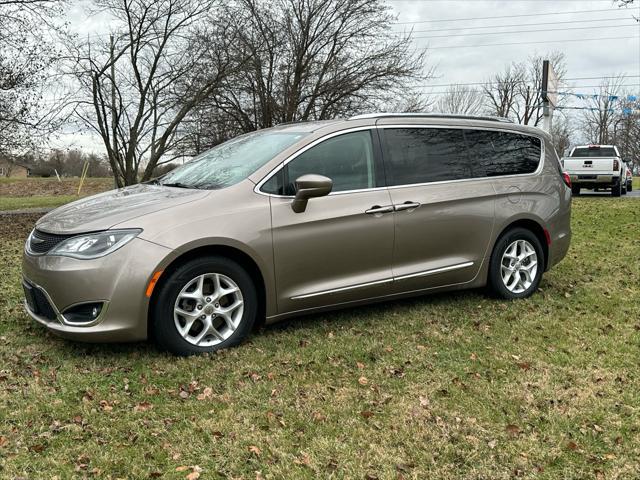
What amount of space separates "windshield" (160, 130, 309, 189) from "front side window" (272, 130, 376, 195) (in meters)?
0.18

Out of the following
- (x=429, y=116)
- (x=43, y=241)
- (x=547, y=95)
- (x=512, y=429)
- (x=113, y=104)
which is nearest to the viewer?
(x=512, y=429)

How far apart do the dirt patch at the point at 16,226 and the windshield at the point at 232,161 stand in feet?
21.2

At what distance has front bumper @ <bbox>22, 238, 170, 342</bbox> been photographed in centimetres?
363

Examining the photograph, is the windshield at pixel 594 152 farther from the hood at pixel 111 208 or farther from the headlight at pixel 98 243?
the headlight at pixel 98 243

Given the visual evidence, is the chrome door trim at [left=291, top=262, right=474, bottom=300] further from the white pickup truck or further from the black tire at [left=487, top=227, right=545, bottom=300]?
the white pickup truck

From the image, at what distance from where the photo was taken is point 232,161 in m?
4.66

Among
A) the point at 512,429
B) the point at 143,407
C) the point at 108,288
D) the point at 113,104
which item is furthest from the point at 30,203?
the point at 512,429

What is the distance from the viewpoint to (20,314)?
4996mm

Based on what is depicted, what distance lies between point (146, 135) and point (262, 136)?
11.9 metres

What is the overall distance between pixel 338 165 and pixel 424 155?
2.94 feet

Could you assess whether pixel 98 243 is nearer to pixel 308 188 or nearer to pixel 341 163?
pixel 308 188

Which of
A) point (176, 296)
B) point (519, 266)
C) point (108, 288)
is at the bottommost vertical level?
point (519, 266)

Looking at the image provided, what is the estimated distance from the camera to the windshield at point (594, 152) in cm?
1984

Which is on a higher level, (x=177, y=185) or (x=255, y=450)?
(x=177, y=185)
